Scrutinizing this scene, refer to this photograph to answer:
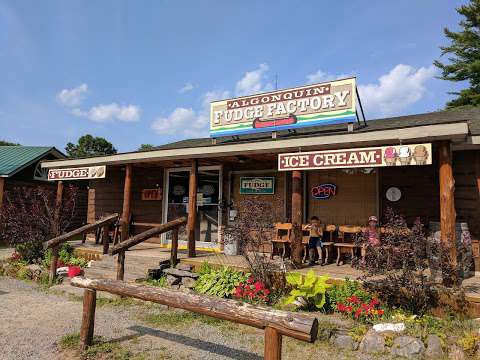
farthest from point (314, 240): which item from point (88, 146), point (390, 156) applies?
point (88, 146)

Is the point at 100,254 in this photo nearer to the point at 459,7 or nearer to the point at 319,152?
the point at 319,152

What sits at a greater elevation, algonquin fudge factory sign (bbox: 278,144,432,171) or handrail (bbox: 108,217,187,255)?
algonquin fudge factory sign (bbox: 278,144,432,171)

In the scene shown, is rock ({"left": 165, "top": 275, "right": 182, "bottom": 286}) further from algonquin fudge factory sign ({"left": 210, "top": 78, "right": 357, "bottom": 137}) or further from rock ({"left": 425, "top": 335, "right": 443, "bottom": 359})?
rock ({"left": 425, "top": 335, "right": 443, "bottom": 359})

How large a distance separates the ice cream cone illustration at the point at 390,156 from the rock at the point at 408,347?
9.44 ft

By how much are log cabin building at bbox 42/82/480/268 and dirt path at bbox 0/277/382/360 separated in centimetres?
228

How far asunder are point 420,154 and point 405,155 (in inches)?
8.9

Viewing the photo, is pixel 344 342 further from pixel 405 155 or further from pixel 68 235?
pixel 68 235

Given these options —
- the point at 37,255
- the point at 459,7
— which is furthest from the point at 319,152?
the point at 459,7

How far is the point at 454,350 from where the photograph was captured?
4219 millimetres

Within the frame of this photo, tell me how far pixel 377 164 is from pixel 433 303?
7.67 ft

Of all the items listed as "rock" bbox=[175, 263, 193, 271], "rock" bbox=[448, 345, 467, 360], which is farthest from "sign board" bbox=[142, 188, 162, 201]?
"rock" bbox=[448, 345, 467, 360]

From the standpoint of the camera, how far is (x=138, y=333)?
5.14 m

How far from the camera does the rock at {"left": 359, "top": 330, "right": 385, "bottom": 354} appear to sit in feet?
14.8

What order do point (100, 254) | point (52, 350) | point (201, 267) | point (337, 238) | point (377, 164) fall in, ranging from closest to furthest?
point (52, 350), point (377, 164), point (201, 267), point (337, 238), point (100, 254)
